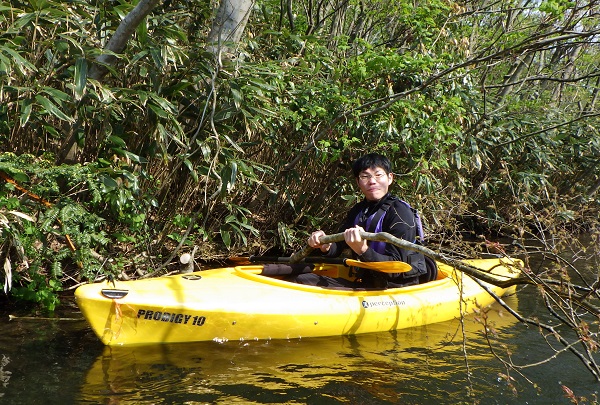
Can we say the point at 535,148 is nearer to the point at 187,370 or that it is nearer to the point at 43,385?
the point at 187,370

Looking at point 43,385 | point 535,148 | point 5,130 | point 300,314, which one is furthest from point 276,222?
point 535,148

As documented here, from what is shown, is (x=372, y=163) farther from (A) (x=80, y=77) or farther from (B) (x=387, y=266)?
(A) (x=80, y=77)

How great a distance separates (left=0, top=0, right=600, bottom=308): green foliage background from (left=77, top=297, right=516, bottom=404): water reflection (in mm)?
822

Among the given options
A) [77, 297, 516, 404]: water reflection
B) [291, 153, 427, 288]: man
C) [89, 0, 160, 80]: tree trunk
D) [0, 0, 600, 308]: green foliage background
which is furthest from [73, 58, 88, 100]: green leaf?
[291, 153, 427, 288]: man

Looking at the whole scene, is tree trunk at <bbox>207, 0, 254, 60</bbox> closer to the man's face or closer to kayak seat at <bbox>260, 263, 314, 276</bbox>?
the man's face

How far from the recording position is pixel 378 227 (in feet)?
14.7

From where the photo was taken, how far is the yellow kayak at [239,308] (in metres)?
3.65

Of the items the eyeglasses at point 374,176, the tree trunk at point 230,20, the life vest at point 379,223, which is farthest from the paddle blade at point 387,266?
the tree trunk at point 230,20

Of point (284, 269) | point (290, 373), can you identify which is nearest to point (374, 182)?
point (284, 269)

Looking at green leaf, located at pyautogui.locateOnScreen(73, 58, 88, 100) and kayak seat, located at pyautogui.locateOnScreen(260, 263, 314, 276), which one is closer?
green leaf, located at pyautogui.locateOnScreen(73, 58, 88, 100)

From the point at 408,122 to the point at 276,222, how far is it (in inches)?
65.5

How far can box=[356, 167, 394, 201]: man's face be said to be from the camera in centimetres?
458

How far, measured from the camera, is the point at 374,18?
293 inches

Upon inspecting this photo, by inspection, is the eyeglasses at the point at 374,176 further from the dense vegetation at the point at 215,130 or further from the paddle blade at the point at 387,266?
the paddle blade at the point at 387,266
